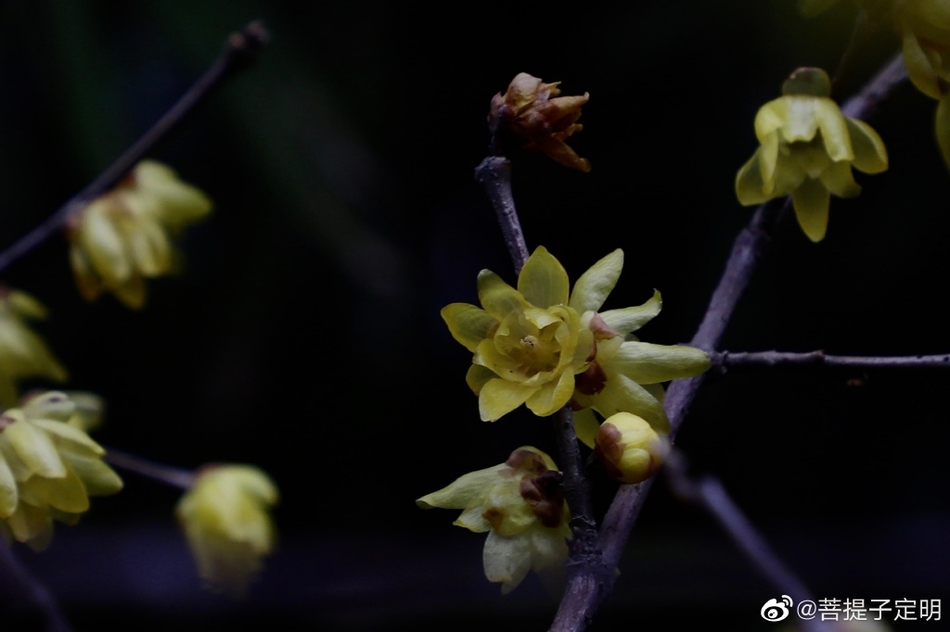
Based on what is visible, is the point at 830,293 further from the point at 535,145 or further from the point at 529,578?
the point at 535,145

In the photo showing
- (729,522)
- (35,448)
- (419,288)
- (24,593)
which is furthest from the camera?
(419,288)

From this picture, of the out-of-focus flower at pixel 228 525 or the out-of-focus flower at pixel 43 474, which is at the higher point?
the out-of-focus flower at pixel 228 525

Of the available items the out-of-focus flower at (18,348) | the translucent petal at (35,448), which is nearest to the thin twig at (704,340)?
the translucent petal at (35,448)

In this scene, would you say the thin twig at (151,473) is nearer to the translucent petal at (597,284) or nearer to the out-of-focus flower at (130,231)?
the out-of-focus flower at (130,231)

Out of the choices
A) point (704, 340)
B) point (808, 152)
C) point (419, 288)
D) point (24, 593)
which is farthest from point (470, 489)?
point (419, 288)

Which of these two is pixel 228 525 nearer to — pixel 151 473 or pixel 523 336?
pixel 151 473

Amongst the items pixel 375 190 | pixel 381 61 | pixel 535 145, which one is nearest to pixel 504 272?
pixel 375 190
